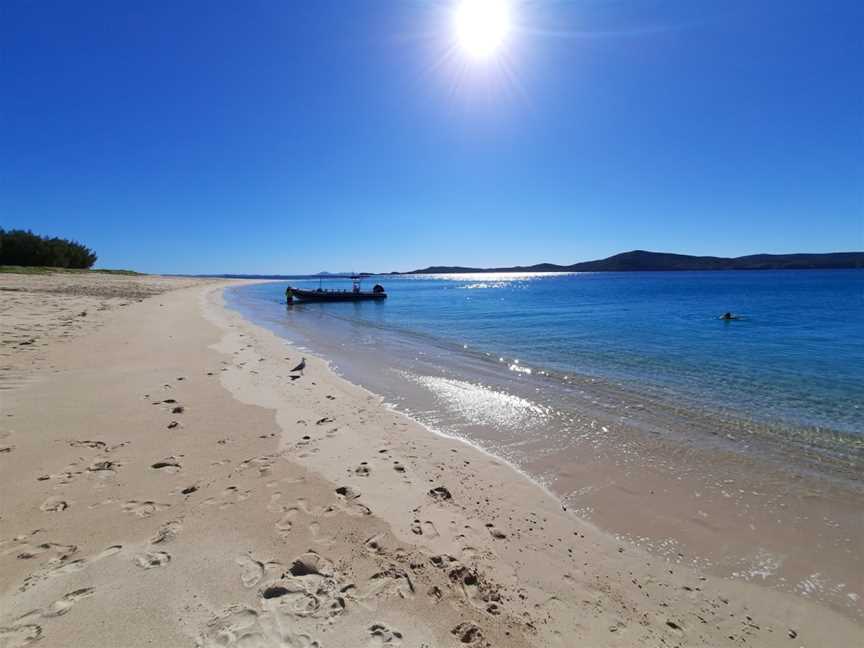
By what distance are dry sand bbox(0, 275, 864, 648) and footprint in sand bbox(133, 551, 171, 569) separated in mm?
14

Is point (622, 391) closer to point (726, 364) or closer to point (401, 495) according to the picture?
point (726, 364)

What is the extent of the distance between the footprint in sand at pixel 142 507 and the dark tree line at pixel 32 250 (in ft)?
253

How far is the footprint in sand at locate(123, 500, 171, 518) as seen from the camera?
157 inches

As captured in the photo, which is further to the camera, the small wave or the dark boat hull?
the dark boat hull

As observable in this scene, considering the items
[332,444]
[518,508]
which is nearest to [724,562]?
[518,508]

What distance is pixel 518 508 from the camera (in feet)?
15.8

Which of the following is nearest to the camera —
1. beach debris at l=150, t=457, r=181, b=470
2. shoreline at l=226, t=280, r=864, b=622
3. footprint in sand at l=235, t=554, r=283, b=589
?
footprint in sand at l=235, t=554, r=283, b=589

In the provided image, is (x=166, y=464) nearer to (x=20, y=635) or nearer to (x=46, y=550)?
(x=46, y=550)

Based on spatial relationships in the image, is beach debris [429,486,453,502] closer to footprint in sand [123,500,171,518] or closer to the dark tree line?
footprint in sand [123,500,171,518]

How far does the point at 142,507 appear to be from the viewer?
408cm

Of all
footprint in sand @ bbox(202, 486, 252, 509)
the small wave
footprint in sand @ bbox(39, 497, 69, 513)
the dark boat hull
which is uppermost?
the dark boat hull

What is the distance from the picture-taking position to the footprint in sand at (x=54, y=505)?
3.92m

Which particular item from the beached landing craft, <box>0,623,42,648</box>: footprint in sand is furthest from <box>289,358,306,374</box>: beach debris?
the beached landing craft

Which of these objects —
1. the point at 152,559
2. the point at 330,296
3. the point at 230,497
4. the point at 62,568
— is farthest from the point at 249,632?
the point at 330,296
